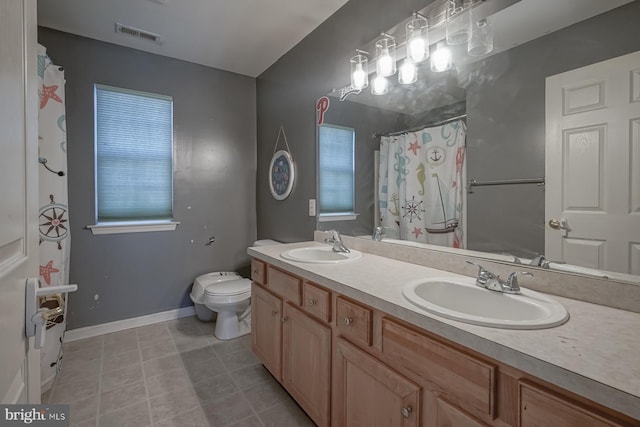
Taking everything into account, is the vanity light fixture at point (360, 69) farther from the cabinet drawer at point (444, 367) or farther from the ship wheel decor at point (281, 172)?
the cabinet drawer at point (444, 367)

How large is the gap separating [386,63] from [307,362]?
1.70 meters

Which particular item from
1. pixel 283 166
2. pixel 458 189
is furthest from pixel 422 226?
pixel 283 166

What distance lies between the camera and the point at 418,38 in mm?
1491

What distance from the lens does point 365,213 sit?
6.34 feet

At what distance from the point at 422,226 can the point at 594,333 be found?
34.6 inches

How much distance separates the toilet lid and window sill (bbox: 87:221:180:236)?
0.78 m

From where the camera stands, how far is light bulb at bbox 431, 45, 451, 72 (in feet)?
4.68

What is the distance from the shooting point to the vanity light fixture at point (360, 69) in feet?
6.06

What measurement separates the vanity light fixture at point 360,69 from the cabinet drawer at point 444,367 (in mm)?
1501

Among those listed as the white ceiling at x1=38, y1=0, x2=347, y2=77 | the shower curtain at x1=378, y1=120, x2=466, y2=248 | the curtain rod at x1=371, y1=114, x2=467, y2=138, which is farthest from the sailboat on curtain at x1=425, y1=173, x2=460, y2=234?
the white ceiling at x1=38, y1=0, x2=347, y2=77

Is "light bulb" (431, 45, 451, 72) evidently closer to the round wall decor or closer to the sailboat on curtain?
the sailboat on curtain

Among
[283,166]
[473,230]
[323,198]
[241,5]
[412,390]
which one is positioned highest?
[241,5]

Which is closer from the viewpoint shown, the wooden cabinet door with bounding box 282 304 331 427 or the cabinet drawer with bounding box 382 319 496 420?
the cabinet drawer with bounding box 382 319 496 420

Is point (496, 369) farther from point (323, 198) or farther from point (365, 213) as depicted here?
point (323, 198)
